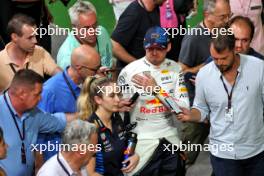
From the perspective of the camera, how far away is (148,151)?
16.2ft

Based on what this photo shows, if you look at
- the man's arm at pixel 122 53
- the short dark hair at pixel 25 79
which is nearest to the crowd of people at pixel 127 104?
the short dark hair at pixel 25 79

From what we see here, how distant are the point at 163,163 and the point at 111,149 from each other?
68cm

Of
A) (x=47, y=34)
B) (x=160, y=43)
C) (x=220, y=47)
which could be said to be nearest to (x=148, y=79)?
(x=160, y=43)

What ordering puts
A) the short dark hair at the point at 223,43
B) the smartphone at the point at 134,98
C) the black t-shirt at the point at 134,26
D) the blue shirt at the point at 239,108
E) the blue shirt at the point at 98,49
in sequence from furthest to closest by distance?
the black t-shirt at the point at 134,26
the blue shirt at the point at 98,49
the smartphone at the point at 134,98
the blue shirt at the point at 239,108
the short dark hair at the point at 223,43

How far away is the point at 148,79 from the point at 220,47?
664 mm

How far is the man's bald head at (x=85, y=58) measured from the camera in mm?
4727

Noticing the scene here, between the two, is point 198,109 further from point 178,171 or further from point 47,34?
point 47,34

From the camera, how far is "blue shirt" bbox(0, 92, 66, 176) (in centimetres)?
427

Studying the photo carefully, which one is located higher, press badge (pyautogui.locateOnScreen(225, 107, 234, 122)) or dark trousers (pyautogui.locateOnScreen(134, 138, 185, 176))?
press badge (pyautogui.locateOnScreen(225, 107, 234, 122))
